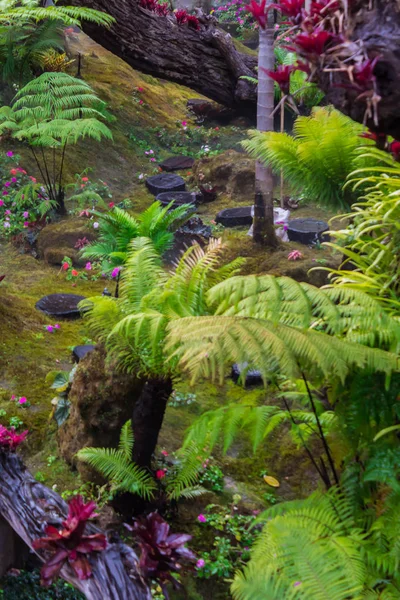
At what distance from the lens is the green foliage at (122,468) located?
10.0ft

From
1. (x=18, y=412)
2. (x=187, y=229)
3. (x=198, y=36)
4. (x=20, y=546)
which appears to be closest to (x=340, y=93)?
(x=20, y=546)

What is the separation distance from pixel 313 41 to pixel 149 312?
4.11 feet

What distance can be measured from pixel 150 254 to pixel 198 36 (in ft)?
23.1

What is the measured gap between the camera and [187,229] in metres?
7.50

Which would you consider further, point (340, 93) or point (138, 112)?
point (138, 112)

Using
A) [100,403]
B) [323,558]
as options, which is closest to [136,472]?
[100,403]

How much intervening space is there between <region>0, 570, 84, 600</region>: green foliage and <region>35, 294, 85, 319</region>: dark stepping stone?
286cm

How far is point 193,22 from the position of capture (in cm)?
922

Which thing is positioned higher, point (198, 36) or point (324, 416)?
point (198, 36)

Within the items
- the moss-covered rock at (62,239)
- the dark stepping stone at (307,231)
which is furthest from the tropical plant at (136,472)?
the dark stepping stone at (307,231)

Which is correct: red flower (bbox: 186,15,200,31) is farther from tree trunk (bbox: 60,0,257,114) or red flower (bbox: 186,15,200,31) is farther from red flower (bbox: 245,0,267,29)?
red flower (bbox: 245,0,267,29)

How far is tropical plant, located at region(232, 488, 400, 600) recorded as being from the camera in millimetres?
2113

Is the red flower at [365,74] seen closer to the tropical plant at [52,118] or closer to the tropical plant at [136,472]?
the tropical plant at [136,472]

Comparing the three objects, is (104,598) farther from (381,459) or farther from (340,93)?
(340,93)
